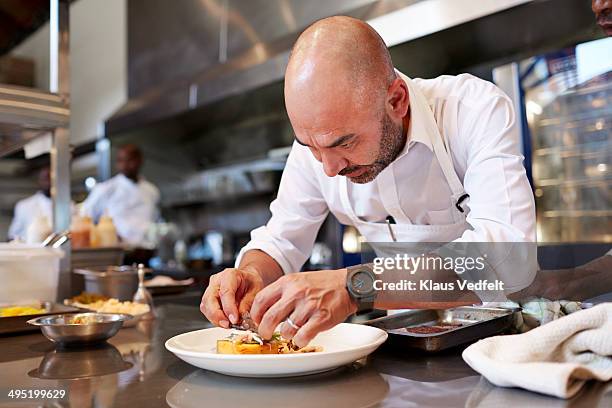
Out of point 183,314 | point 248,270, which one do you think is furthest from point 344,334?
point 183,314

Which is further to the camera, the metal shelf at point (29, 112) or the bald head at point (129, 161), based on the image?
the bald head at point (129, 161)

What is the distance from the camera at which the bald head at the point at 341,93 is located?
117cm

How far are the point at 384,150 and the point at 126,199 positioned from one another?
149 inches

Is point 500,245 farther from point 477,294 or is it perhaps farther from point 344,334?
point 344,334

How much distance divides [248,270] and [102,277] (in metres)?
0.60

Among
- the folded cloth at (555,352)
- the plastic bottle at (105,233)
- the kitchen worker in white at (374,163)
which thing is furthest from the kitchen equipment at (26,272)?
the folded cloth at (555,352)

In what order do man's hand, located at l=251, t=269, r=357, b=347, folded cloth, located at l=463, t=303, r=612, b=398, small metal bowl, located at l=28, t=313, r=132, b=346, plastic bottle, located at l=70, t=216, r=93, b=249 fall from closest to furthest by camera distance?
folded cloth, located at l=463, t=303, r=612, b=398, man's hand, located at l=251, t=269, r=357, b=347, small metal bowl, located at l=28, t=313, r=132, b=346, plastic bottle, located at l=70, t=216, r=93, b=249

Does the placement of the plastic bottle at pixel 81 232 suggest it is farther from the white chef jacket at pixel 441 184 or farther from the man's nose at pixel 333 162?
the man's nose at pixel 333 162

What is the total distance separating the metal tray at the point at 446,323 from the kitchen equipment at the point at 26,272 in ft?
2.93

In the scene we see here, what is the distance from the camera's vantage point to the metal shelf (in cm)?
164

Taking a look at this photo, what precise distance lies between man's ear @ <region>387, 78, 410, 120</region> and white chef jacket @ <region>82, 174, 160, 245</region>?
369 cm

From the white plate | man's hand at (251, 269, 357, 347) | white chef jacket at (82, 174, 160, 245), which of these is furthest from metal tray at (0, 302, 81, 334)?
white chef jacket at (82, 174, 160, 245)

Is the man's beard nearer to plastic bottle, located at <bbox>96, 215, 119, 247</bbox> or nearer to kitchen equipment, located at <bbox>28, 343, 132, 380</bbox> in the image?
kitchen equipment, located at <bbox>28, 343, 132, 380</bbox>

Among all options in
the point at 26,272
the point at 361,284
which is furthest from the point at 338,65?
the point at 26,272
